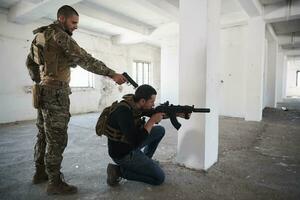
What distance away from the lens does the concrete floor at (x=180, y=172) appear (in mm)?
1752

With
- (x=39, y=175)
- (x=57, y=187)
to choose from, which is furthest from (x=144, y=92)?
(x=39, y=175)

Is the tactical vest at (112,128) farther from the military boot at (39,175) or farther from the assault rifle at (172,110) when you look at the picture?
the military boot at (39,175)

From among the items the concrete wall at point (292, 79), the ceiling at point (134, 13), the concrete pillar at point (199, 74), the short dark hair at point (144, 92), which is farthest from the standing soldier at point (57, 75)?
the concrete wall at point (292, 79)

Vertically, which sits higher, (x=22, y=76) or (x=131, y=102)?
(x=22, y=76)

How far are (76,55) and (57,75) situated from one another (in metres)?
0.22

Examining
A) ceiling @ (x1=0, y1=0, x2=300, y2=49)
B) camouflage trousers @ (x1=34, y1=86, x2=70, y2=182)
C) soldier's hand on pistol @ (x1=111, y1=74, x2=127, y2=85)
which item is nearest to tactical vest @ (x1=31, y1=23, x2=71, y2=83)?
camouflage trousers @ (x1=34, y1=86, x2=70, y2=182)

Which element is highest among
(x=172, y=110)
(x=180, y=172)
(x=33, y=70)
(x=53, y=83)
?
(x=33, y=70)

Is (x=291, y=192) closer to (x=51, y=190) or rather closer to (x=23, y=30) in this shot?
(x=51, y=190)

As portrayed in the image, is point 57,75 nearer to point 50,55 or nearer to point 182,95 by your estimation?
point 50,55

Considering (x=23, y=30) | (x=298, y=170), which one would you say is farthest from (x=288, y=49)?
(x=23, y=30)

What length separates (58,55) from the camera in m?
1.67

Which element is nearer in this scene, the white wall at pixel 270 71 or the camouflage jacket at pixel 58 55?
the camouflage jacket at pixel 58 55

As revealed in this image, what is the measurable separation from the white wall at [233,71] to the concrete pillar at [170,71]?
5.01 feet

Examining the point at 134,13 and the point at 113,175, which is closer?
the point at 113,175
